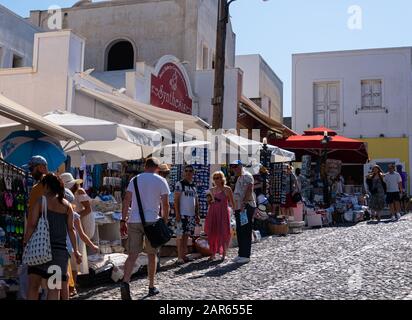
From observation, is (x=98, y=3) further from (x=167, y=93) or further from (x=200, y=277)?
(x=200, y=277)

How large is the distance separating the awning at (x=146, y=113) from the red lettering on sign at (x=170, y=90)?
2.56 meters

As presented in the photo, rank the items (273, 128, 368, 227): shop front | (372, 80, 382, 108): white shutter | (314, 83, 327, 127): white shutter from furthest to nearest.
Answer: (314, 83, 327, 127): white shutter → (372, 80, 382, 108): white shutter → (273, 128, 368, 227): shop front

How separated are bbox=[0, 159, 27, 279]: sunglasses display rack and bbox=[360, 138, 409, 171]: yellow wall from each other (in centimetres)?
2414

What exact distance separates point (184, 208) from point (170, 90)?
8.40 meters

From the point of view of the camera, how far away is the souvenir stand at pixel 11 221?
6.83 m

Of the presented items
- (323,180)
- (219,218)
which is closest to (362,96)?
(323,180)

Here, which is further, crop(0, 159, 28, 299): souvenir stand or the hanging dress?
the hanging dress

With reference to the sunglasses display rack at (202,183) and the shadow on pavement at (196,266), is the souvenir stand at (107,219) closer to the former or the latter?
the shadow on pavement at (196,266)

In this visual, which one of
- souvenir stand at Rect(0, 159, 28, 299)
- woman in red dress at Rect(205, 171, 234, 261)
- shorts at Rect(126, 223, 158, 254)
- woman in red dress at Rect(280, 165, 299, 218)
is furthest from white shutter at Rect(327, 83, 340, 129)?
souvenir stand at Rect(0, 159, 28, 299)

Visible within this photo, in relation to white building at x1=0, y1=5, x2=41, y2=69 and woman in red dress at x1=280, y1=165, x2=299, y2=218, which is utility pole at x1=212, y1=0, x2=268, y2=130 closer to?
woman in red dress at x1=280, y1=165, x2=299, y2=218

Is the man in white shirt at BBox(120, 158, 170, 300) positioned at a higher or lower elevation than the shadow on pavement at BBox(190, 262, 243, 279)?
higher

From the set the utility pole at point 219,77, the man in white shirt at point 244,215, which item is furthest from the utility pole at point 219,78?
the man in white shirt at point 244,215

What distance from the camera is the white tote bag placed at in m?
5.35
